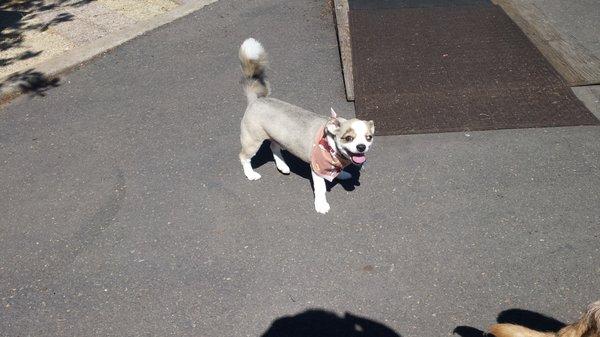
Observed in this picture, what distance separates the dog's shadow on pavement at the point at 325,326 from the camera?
3.66 meters

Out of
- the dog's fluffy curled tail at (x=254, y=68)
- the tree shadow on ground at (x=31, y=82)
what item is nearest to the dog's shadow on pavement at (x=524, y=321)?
the dog's fluffy curled tail at (x=254, y=68)

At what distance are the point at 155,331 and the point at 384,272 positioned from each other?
2.11 meters

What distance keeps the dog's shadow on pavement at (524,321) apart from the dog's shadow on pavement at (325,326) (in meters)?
0.57

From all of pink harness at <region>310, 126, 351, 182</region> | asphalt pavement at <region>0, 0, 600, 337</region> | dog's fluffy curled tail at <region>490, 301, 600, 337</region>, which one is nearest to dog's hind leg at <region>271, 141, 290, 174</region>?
asphalt pavement at <region>0, 0, 600, 337</region>

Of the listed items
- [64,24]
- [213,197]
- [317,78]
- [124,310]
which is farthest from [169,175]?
[64,24]

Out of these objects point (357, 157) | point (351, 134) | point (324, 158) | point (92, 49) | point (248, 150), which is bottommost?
point (92, 49)

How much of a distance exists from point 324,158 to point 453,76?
3394 mm

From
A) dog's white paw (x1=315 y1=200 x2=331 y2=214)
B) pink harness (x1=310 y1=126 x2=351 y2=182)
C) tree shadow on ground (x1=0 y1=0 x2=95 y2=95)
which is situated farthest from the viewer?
tree shadow on ground (x1=0 y1=0 x2=95 y2=95)

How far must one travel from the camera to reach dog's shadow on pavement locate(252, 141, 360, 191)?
5.00m

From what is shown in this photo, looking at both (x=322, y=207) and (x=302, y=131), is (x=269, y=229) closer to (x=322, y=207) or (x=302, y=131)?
(x=322, y=207)

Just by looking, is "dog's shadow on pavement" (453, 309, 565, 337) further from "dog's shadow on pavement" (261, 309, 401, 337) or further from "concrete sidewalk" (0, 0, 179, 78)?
"concrete sidewalk" (0, 0, 179, 78)

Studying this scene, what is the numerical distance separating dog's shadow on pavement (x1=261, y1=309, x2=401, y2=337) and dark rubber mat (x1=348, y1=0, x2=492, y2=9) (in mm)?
6669

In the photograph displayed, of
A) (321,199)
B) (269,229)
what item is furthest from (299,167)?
(269,229)

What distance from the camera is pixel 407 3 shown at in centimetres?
875
